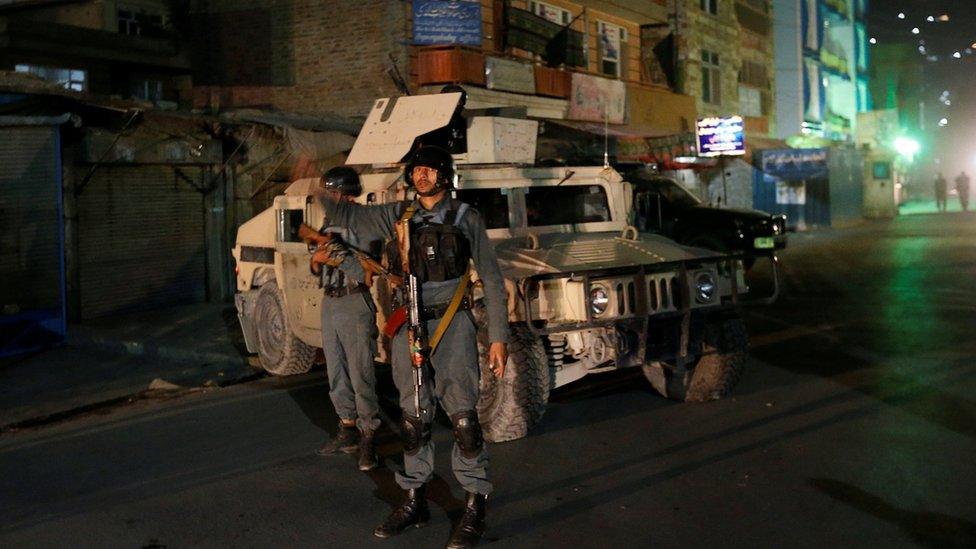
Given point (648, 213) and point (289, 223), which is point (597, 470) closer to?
point (289, 223)

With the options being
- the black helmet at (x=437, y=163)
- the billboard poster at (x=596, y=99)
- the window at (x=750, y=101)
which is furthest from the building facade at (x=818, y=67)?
the black helmet at (x=437, y=163)

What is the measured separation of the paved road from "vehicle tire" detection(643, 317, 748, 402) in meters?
0.17

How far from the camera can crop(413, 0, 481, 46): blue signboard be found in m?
18.4

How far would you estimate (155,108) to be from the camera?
12.4 meters

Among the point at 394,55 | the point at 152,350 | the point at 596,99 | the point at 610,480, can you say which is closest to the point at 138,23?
the point at 394,55

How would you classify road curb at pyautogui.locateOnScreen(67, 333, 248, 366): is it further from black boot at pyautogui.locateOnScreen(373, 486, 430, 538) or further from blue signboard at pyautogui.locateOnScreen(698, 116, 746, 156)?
blue signboard at pyautogui.locateOnScreen(698, 116, 746, 156)

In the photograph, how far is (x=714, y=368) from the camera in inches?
285

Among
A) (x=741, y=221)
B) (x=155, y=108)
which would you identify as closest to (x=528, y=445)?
(x=155, y=108)

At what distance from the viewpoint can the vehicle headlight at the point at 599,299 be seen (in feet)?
20.5

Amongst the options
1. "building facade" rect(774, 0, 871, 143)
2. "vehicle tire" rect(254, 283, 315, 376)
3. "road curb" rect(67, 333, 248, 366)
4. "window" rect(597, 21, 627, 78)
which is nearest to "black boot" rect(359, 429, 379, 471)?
"vehicle tire" rect(254, 283, 315, 376)

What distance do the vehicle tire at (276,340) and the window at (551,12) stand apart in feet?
47.7

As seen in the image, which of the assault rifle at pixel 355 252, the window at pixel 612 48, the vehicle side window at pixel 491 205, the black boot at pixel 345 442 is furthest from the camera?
the window at pixel 612 48

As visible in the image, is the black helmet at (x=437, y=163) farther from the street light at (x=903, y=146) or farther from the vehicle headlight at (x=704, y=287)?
the street light at (x=903, y=146)

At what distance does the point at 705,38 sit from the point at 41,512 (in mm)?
27778
